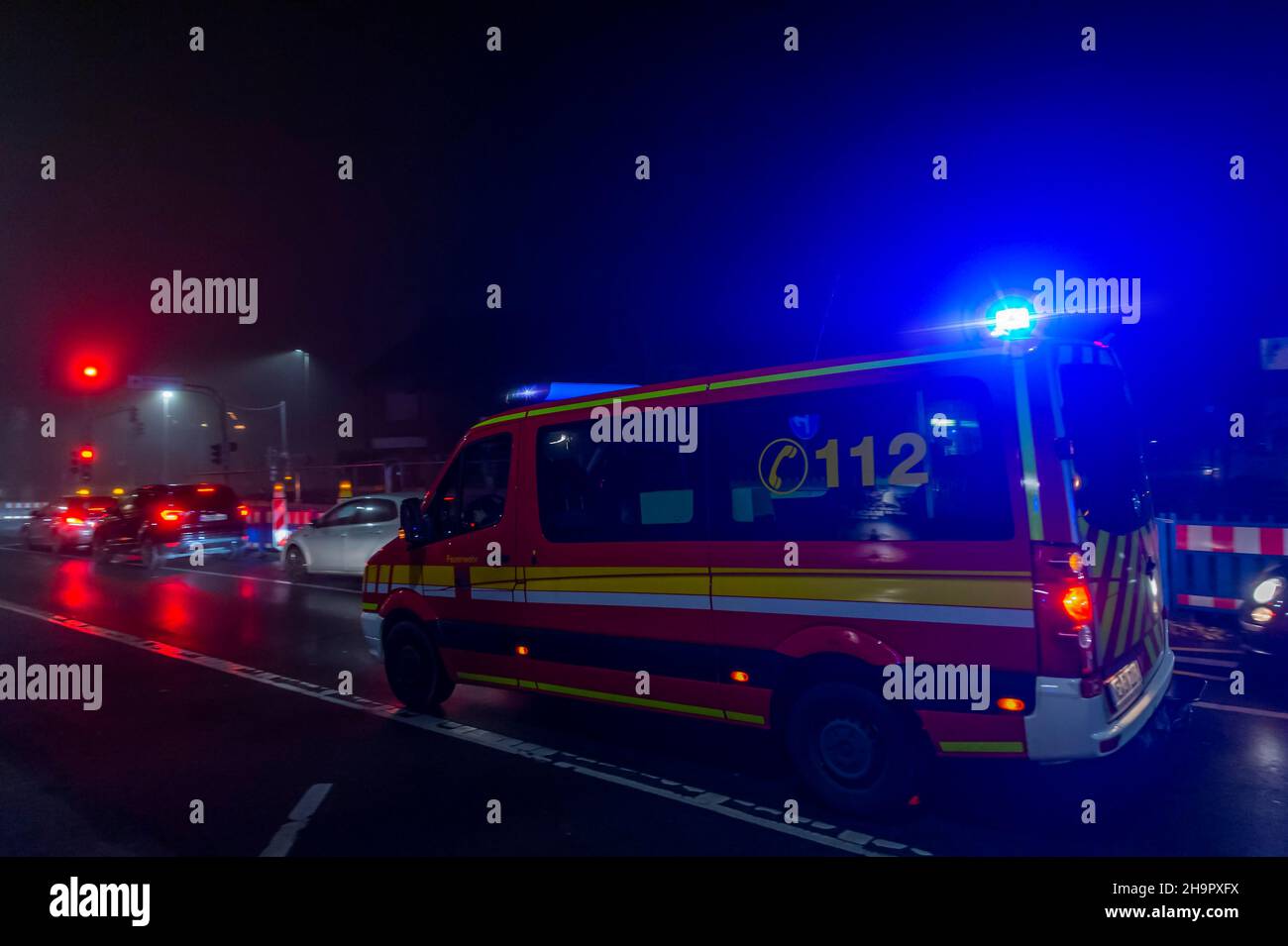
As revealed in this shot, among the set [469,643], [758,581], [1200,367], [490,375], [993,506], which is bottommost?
[469,643]

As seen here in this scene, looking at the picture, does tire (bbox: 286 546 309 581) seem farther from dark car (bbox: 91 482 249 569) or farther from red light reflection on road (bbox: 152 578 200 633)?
dark car (bbox: 91 482 249 569)

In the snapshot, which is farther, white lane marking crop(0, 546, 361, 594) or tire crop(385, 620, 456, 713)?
white lane marking crop(0, 546, 361, 594)

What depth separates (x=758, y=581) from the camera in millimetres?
5152

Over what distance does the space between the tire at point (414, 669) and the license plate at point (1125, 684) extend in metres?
4.60

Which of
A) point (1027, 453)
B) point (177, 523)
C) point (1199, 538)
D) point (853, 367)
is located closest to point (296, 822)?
point (853, 367)

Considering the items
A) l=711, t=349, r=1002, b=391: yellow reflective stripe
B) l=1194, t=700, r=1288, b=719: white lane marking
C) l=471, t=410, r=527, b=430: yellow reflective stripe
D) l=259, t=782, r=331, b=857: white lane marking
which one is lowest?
l=259, t=782, r=331, b=857: white lane marking

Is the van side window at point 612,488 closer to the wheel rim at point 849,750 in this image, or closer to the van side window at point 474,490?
the van side window at point 474,490

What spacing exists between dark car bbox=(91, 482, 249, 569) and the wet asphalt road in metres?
12.2

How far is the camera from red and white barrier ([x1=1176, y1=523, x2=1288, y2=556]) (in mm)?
8812

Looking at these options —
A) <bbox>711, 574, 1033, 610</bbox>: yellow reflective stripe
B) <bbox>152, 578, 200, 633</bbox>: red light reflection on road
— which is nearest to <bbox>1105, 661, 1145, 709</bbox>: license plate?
<bbox>711, 574, 1033, 610</bbox>: yellow reflective stripe

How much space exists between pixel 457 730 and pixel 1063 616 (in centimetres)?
427

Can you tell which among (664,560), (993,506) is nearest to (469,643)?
(664,560)
